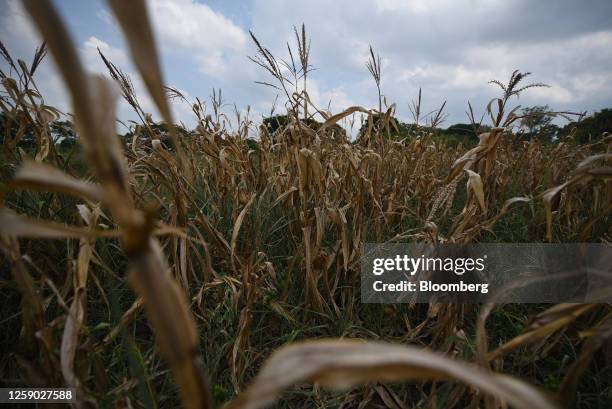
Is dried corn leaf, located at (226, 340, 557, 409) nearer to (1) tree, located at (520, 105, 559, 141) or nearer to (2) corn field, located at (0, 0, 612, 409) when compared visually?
(2) corn field, located at (0, 0, 612, 409)

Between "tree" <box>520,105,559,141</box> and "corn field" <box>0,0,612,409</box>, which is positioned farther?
"tree" <box>520,105,559,141</box>

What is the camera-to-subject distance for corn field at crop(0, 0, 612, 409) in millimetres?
318

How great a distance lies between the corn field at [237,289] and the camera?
1.04ft

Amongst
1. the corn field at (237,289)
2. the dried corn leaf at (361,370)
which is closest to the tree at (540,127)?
the corn field at (237,289)

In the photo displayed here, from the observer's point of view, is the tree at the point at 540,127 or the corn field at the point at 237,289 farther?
the tree at the point at 540,127

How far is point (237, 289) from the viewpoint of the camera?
4.47 ft

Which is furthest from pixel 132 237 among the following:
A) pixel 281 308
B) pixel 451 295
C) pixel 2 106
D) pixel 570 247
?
pixel 570 247

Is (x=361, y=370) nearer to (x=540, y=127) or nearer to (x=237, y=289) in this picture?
(x=237, y=289)

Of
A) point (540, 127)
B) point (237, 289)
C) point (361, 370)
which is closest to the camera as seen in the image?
point (361, 370)

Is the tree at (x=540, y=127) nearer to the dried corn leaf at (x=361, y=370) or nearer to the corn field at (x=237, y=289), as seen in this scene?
the corn field at (x=237, y=289)

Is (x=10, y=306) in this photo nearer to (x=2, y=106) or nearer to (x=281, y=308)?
(x=2, y=106)

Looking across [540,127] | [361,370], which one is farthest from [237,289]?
[540,127]

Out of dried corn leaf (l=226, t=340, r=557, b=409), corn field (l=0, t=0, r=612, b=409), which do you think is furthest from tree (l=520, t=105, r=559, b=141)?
dried corn leaf (l=226, t=340, r=557, b=409)

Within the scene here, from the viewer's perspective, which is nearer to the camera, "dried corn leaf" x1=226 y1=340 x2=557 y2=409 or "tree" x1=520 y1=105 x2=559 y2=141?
"dried corn leaf" x1=226 y1=340 x2=557 y2=409
